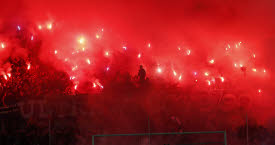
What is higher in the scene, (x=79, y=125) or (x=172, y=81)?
(x=172, y=81)

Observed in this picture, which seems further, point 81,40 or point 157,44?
point 157,44

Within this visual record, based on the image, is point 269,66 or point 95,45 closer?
point 95,45

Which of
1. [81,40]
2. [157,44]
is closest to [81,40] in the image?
[81,40]

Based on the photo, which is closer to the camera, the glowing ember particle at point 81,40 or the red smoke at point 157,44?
the red smoke at point 157,44

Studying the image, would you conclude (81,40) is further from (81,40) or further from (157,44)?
(157,44)

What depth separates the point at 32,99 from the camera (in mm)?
9031

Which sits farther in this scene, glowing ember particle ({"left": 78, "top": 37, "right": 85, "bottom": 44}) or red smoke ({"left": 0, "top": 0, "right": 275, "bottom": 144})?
glowing ember particle ({"left": 78, "top": 37, "right": 85, "bottom": 44})

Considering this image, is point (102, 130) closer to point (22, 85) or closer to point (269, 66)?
point (22, 85)

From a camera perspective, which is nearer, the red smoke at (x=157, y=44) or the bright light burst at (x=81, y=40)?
the red smoke at (x=157, y=44)

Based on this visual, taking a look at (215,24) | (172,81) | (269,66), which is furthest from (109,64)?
(269,66)

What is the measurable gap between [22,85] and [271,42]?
11140 millimetres

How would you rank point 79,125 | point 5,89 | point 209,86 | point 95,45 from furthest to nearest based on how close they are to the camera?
point 209,86
point 95,45
point 5,89
point 79,125

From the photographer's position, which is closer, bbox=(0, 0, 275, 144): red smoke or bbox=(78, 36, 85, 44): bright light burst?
bbox=(0, 0, 275, 144): red smoke

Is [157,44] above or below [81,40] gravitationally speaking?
above
